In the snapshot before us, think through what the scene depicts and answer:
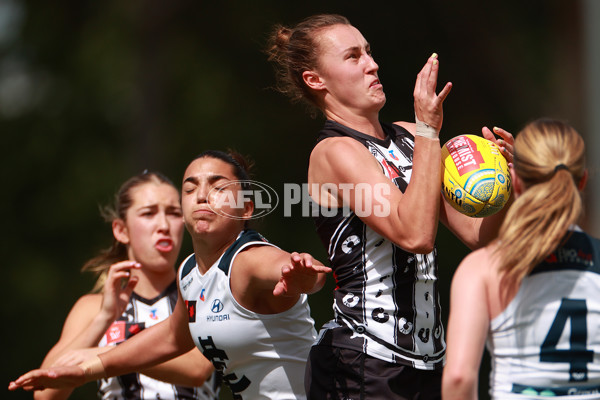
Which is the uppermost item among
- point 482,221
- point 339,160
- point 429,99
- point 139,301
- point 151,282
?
point 429,99

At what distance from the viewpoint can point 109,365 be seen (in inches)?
160

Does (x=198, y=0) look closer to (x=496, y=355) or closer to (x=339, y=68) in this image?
(x=339, y=68)

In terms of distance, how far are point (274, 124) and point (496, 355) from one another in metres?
11.9

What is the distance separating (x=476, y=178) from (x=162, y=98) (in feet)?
35.9

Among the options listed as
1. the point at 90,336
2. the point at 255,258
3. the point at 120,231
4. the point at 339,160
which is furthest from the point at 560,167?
the point at 120,231

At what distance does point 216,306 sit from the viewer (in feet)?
12.1

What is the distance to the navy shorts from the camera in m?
3.18

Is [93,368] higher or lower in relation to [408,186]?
lower

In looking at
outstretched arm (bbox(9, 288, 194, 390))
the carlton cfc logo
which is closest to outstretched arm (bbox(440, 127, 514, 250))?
the carlton cfc logo

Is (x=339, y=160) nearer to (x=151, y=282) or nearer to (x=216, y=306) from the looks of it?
(x=216, y=306)

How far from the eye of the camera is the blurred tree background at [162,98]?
1336cm

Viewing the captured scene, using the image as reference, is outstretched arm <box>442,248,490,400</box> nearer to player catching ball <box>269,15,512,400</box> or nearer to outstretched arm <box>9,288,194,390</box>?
player catching ball <box>269,15,512,400</box>

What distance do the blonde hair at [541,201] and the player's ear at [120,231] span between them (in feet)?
9.29

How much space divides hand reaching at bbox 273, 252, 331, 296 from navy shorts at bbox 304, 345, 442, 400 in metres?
0.31
